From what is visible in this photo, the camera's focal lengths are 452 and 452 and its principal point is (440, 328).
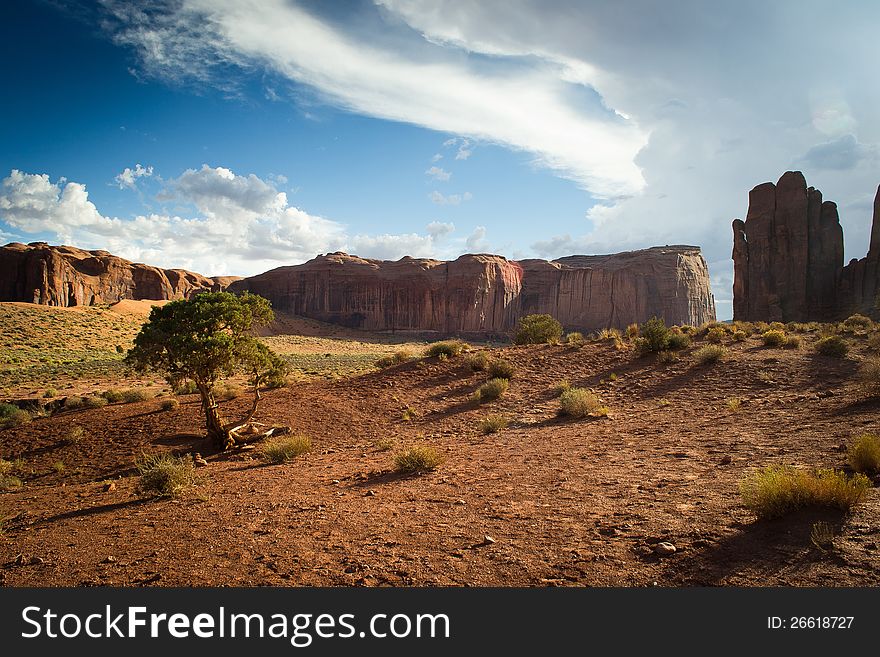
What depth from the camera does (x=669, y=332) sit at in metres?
18.8

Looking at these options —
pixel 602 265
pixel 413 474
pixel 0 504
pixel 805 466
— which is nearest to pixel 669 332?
pixel 805 466

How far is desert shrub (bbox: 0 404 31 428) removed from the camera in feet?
50.2

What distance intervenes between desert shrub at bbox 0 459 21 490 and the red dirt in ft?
1.81

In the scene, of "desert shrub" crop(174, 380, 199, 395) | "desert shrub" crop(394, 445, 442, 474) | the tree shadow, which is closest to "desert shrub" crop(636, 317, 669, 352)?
"desert shrub" crop(394, 445, 442, 474)

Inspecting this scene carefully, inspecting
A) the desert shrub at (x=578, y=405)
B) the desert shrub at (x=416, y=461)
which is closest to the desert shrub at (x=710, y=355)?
the desert shrub at (x=578, y=405)

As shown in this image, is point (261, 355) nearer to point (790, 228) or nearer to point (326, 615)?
point (326, 615)

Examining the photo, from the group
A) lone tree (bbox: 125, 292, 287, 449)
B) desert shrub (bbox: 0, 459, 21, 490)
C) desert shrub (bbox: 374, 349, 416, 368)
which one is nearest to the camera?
desert shrub (bbox: 0, 459, 21, 490)

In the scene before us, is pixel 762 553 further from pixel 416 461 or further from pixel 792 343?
pixel 792 343

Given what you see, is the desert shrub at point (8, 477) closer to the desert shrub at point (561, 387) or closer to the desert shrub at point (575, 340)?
the desert shrub at point (561, 387)

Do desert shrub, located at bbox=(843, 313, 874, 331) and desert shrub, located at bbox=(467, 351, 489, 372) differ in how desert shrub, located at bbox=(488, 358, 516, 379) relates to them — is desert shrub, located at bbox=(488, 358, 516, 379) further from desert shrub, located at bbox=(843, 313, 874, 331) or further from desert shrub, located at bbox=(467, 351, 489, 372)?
desert shrub, located at bbox=(843, 313, 874, 331)

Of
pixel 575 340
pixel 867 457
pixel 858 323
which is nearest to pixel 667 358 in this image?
pixel 575 340

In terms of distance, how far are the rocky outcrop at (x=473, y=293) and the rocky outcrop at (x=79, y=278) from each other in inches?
493

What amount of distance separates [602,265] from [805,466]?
94.3 m

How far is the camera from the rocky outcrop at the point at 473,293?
291 feet
